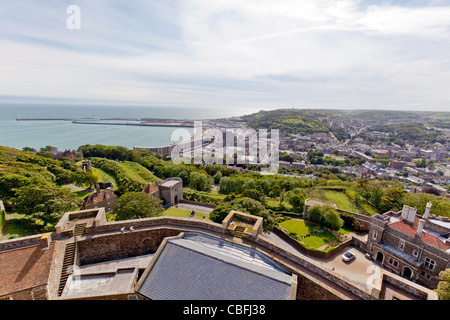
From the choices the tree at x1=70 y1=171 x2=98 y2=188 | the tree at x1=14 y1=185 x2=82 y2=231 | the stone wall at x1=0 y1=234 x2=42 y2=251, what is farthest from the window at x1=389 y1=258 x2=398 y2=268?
the tree at x1=70 y1=171 x2=98 y2=188

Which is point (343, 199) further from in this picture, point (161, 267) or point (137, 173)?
point (137, 173)

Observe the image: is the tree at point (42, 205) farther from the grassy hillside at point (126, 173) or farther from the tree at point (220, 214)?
the grassy hillside at point (126, 173)

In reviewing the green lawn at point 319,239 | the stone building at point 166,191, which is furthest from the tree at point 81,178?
the green lawn at point 319,239

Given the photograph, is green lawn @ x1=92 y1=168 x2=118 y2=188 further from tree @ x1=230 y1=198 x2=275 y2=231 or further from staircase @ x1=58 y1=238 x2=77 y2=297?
staircase @ x1=58 y1=238 x2=77 y2=297

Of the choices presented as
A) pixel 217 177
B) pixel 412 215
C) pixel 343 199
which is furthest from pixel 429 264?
pixel 217 177
